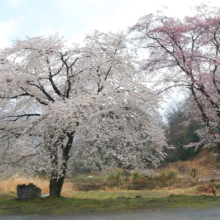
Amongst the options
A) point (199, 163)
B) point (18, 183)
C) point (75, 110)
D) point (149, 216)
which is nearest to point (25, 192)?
point (18, 183)

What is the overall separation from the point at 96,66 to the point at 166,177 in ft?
36.3

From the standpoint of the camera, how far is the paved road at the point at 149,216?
5.34 m

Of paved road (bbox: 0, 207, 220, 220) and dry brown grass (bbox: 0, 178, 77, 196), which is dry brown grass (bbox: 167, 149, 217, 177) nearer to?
dry brown grass (bbox: 0, 178, 77, 196)

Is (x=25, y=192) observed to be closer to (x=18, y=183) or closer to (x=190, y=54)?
(x=18, y=183)

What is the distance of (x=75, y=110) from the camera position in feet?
21.0

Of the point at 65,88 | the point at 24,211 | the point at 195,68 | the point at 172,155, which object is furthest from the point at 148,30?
the point at 172,155

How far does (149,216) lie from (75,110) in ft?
9.97

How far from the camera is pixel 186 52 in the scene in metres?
10.3

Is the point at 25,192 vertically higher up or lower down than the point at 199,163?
higher up

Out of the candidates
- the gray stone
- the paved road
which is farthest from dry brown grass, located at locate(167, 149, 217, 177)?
the paved road

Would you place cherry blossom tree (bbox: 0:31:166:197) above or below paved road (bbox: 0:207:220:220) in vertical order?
above

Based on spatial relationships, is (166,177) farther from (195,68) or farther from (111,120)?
(111,120)

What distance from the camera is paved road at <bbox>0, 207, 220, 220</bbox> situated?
17.5 ft

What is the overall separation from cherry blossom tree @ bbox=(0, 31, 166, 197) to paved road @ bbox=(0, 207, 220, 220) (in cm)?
149
